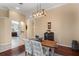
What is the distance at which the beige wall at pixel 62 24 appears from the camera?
260 centimetres

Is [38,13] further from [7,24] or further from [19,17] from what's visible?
[7,24]

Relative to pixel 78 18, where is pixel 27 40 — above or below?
below

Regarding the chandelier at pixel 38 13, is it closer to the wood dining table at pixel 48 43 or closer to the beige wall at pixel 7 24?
the beige wall at pixel 7 24

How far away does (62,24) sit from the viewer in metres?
2.87

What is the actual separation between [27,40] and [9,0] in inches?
47.0

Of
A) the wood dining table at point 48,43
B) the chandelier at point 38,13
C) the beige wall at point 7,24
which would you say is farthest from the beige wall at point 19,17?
the wood dining table at point 48,43

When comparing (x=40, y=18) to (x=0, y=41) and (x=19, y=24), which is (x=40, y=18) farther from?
(x=0, y=41)

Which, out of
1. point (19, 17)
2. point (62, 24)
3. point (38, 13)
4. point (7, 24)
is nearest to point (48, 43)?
point (62, 24)

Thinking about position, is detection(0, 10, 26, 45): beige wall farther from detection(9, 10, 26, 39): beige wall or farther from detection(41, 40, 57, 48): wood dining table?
detection(41, 40, 57, 48): wood dining table

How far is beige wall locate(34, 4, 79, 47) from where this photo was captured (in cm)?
260

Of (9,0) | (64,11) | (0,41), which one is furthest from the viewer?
(64,11)

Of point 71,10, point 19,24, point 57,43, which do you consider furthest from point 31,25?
point 71,10

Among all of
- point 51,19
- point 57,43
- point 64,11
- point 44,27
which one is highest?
point 64,11

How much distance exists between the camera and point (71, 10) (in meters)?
2.76
